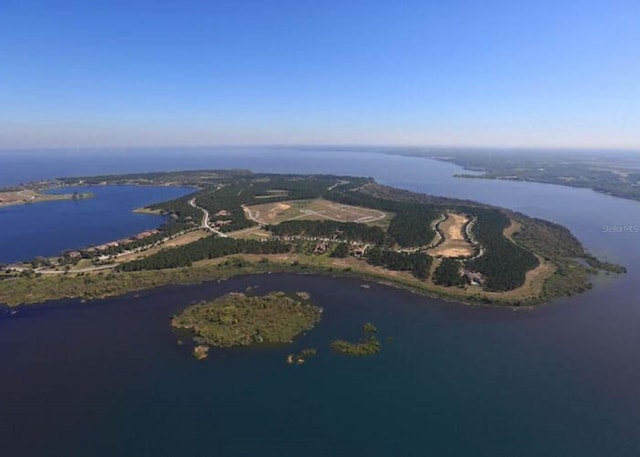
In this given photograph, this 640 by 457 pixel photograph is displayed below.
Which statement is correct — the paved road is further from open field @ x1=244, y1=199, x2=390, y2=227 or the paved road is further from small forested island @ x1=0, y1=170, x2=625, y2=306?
open field @ x1=244, y1=199, x2=390, y2=227

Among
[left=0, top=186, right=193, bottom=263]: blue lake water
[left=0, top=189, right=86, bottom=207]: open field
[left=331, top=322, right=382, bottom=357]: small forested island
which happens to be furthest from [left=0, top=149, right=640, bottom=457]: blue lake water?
[left=0, top=189, right=86, bottom=207]: open field

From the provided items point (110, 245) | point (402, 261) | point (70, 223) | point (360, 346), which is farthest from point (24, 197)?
point (360, 346)

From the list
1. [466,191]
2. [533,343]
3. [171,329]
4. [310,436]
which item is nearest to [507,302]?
[533,343]

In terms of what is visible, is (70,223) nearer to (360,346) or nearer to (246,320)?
(246,320)

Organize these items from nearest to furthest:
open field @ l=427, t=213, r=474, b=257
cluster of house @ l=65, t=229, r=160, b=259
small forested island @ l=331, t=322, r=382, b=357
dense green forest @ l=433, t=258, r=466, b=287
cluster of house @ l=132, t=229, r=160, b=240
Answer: small forested island @ l=331, t=322, r=382, b=357
dense green forest @ l=433, t=258, r=466, b=287
cluster of house @ l=65, t=229, r=160, b=259
open field @ l=427, t=213, r=474, b=257
cluster of house @ l=132, t=229, r=160, b=240

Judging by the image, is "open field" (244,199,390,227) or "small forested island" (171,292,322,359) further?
"open field" (244,199,390,227)

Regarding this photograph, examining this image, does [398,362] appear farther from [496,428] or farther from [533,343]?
[533,343]

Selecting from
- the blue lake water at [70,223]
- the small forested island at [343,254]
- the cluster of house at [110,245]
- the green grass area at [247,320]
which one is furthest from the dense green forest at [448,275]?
the blue lake water at [70,223]

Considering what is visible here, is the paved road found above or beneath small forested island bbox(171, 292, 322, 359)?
above
